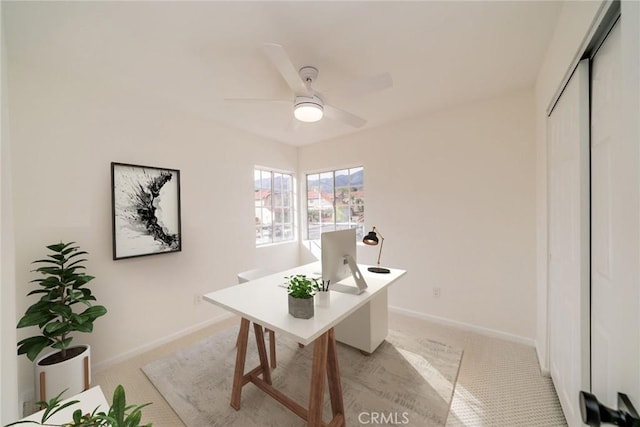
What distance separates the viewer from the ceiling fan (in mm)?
1378

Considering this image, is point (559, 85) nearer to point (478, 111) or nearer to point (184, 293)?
point (478, 111)

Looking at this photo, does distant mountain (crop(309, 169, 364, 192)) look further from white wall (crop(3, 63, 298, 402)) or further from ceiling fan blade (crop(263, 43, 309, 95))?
ceiling fan blade (crop(263, 43, 309, 95))

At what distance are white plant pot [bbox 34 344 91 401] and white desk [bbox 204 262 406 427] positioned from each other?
108 cm

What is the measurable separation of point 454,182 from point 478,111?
762 mm

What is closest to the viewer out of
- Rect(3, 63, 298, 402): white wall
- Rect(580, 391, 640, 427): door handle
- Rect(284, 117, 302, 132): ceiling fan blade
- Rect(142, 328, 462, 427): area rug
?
Rect(580, 391, 640, 427): door handle

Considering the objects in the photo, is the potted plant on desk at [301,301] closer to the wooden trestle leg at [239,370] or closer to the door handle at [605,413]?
the wooden trestle leg at [239,370]

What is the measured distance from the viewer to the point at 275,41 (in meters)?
1.59

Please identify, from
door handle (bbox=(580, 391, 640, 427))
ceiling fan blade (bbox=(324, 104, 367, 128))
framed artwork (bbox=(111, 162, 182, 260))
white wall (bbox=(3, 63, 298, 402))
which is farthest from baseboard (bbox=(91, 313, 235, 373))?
door handle (bbox=(580, 391, 640, 427))

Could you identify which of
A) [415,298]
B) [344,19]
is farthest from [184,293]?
[344,19]

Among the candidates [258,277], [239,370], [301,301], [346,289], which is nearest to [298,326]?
[301,301]

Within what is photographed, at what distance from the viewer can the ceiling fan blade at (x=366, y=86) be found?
1.48 m

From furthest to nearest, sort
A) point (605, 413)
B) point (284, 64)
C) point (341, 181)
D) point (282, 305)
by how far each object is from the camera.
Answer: point (341, 181)
point (282, 305)
point (284, 64)
point (605, 413)

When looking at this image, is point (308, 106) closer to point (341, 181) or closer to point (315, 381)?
point (315, 381)

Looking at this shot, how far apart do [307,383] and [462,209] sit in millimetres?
2316
